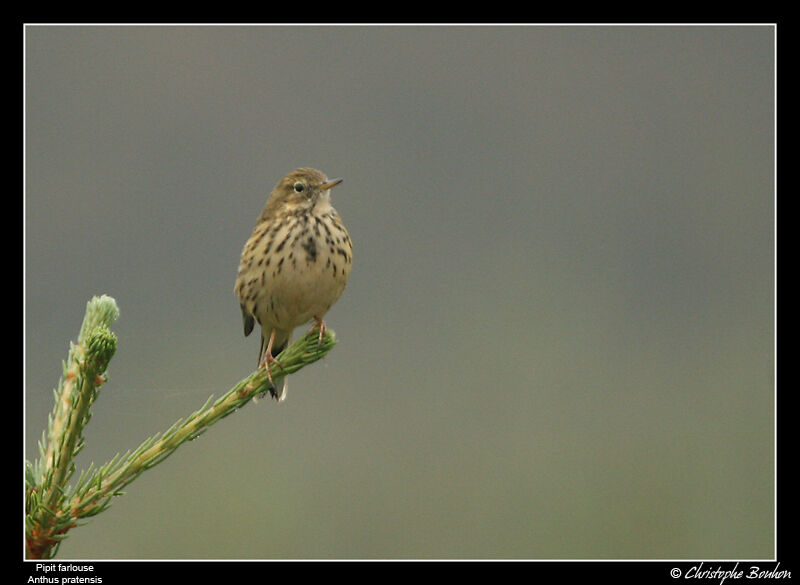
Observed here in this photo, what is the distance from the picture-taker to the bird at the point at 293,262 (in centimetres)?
707

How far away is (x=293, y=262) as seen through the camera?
7.12 metres

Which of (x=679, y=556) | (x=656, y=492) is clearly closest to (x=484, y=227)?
(x=656, y=492)

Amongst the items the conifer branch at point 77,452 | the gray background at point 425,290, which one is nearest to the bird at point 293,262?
the gray background at point 425,290

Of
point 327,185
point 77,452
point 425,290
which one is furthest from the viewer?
point 425,290

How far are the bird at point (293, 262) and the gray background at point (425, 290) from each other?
1439mm

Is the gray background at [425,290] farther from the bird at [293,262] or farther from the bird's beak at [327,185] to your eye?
the bird's beak at [327,185]

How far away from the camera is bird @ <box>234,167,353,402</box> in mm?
7074

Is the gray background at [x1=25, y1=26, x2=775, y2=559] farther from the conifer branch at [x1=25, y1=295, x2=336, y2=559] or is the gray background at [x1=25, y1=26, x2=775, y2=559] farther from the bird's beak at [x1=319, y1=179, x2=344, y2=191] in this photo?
the bird's beak at [x1=319, y1=179, x2=344, y2=191]

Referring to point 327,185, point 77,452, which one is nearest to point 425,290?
point 327,185

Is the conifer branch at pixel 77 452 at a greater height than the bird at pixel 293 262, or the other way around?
the bird at pixel 293 262

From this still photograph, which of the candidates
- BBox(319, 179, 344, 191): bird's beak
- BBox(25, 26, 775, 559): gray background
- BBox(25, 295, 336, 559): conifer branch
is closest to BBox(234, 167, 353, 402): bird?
BBox(319, 179, 344, 191): bird's beak

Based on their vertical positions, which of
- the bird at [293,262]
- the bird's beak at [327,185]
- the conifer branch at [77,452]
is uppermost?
the bird's beak at [327,185]

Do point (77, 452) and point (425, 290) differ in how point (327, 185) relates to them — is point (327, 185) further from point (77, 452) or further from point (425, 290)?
point (425, 290)

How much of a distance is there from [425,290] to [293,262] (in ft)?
153
